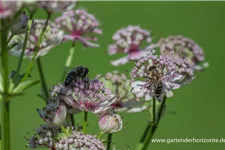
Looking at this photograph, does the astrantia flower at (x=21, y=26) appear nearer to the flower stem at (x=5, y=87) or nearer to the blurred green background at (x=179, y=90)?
the flower stem at (x=5, y=87)

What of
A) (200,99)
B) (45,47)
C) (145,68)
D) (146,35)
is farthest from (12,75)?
(200,99)

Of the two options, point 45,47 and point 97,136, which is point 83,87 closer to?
point 97,136

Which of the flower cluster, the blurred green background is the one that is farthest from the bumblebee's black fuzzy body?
the blurred green background

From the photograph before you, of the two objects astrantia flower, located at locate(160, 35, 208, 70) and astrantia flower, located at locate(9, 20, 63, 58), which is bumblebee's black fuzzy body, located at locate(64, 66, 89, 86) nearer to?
astrantia flower, located at locate(9, 20, 63, 58)

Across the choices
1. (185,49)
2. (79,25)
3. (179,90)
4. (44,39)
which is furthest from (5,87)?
(179,90)

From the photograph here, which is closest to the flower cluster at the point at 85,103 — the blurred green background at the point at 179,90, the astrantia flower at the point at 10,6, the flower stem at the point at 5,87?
the flower stem at the point at 5,87

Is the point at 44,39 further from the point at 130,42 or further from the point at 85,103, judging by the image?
the point at 85,103

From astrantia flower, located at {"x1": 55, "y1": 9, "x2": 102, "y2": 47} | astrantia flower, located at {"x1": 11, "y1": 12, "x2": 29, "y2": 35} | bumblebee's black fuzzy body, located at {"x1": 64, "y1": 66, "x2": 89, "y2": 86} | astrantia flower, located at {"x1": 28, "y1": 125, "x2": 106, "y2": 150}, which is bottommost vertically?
astrantia flower, located at {"x1": 28, "y1": 125, "x2": 106, "y2": 150}
